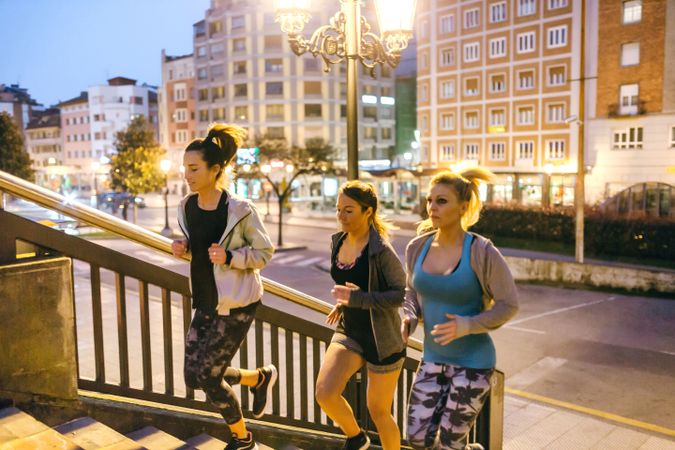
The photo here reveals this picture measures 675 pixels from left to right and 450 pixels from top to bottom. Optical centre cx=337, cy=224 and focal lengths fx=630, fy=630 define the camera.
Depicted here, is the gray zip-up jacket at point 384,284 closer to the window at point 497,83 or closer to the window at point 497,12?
the window at point 497,83

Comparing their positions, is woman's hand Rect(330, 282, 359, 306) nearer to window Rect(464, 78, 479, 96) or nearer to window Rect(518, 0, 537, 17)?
window Rect(518, 0, 537, 17)

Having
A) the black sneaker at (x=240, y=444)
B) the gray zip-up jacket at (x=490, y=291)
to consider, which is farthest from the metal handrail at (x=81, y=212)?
the gray zip-up jacket at (x=490, y=291)

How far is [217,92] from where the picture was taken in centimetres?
7512

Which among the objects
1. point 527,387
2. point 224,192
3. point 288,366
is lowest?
point 527,387

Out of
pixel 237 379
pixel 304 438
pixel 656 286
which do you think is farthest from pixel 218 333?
pixel 656 286

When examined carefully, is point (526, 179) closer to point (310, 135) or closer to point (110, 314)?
point (310, 135)

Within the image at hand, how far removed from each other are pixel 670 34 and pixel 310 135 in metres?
42.2

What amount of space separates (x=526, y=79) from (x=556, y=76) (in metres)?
2.27

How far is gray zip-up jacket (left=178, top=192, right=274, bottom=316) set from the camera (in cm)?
340

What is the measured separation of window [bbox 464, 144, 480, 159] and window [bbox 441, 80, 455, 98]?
4.28 meters

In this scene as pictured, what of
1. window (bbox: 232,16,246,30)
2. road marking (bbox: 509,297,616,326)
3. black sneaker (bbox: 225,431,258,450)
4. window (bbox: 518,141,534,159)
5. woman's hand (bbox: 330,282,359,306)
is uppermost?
window (bbox: 232,16,246,30)

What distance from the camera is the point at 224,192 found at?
3.54m

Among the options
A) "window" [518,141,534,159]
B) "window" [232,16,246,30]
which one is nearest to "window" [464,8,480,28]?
"window" [518,141,534,159]

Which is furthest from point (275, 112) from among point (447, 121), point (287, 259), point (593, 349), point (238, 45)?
point (593, 349)
